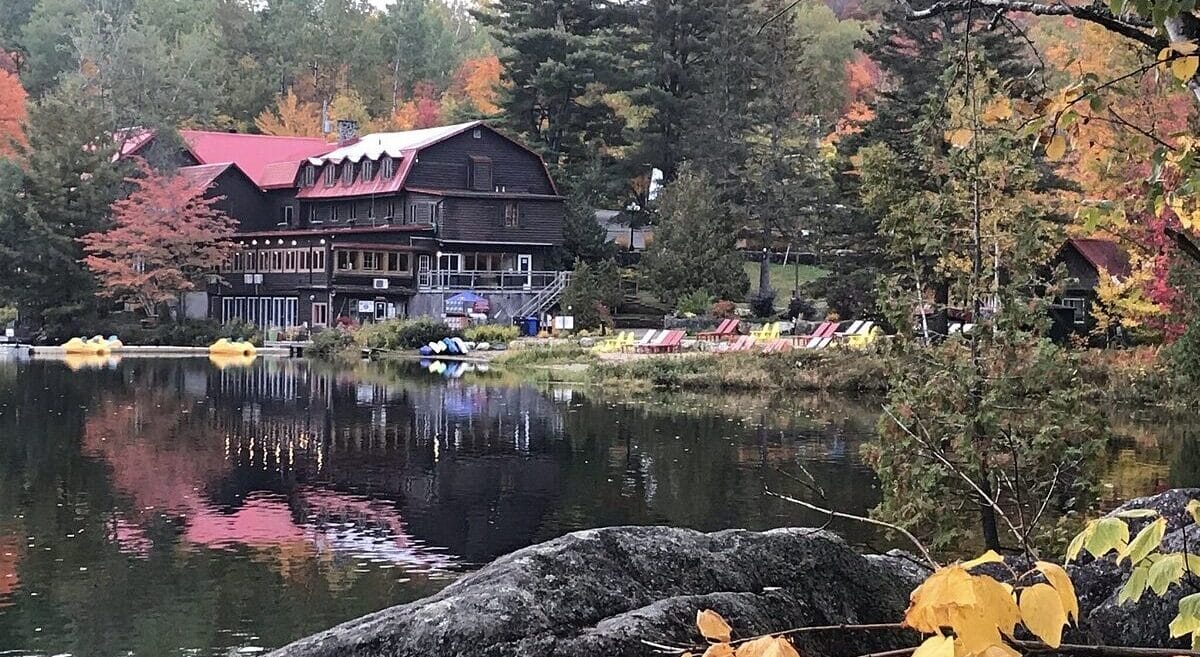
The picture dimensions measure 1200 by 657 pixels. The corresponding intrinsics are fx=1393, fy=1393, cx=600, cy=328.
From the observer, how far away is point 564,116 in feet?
214

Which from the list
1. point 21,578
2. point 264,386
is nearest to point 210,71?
point 264,386

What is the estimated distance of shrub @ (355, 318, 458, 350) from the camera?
52.6m

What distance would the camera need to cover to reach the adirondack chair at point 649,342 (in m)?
44.9

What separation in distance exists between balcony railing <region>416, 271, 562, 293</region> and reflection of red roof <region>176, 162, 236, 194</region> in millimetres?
12077

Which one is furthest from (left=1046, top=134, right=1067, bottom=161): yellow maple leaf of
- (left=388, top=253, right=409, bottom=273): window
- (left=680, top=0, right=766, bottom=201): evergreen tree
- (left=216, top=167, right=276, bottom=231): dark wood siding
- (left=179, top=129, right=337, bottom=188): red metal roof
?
(left=179, top=129, right=337, bottom=188): red metal roof

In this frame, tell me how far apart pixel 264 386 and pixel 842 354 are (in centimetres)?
1582

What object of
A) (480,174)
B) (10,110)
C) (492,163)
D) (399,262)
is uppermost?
(10,110)

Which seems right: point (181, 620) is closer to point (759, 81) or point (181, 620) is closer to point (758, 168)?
point (758, 168)

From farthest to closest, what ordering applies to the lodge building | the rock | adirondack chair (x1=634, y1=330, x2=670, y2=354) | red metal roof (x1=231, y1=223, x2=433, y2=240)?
red metal roof (x1=231, y1=223, x2=433, y2=240) → the lodge building → adirondack chair (x1=634, y1=330, x2=670, y2=354) → the rock

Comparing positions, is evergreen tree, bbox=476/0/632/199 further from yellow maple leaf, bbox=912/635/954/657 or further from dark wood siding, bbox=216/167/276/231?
yellow maple leaf, bbox=912/635/954/657

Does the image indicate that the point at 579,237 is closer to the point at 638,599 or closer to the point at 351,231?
the point at 351,231

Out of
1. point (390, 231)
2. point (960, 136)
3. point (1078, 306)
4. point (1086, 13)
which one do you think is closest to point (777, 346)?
point (1078, 306)

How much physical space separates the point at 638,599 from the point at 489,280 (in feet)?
178

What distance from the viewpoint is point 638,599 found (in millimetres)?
5098
